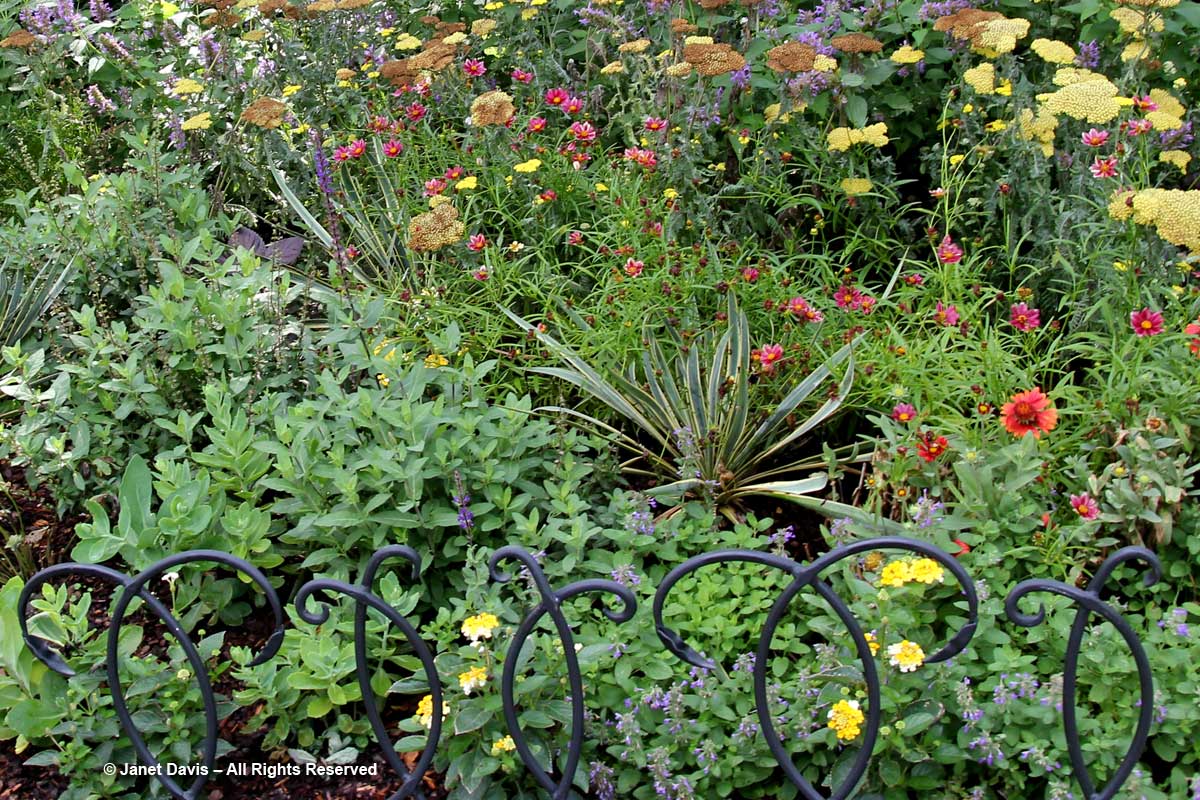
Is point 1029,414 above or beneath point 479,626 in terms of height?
above

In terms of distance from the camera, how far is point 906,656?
1951 millimetres

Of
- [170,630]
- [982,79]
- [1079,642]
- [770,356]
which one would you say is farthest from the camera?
[982,79]

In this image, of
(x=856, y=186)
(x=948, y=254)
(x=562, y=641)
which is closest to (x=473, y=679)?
(x=562, y=641)

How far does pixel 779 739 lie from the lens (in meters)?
2.03

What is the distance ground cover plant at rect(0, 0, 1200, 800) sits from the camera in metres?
2.12

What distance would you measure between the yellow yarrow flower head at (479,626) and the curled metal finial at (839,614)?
30cm

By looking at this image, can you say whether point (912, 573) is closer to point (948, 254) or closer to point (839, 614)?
point (839, 614)

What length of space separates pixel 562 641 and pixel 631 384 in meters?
1.16

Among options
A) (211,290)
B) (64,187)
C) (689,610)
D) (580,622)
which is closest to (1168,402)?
(689,610)

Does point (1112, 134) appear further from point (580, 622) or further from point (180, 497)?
point (180, 497)

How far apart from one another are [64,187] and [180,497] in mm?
2827

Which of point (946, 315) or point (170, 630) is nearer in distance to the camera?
point (170, 630)

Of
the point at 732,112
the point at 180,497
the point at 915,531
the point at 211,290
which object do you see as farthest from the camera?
the point at 732,112

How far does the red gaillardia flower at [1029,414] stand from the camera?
2227mm
